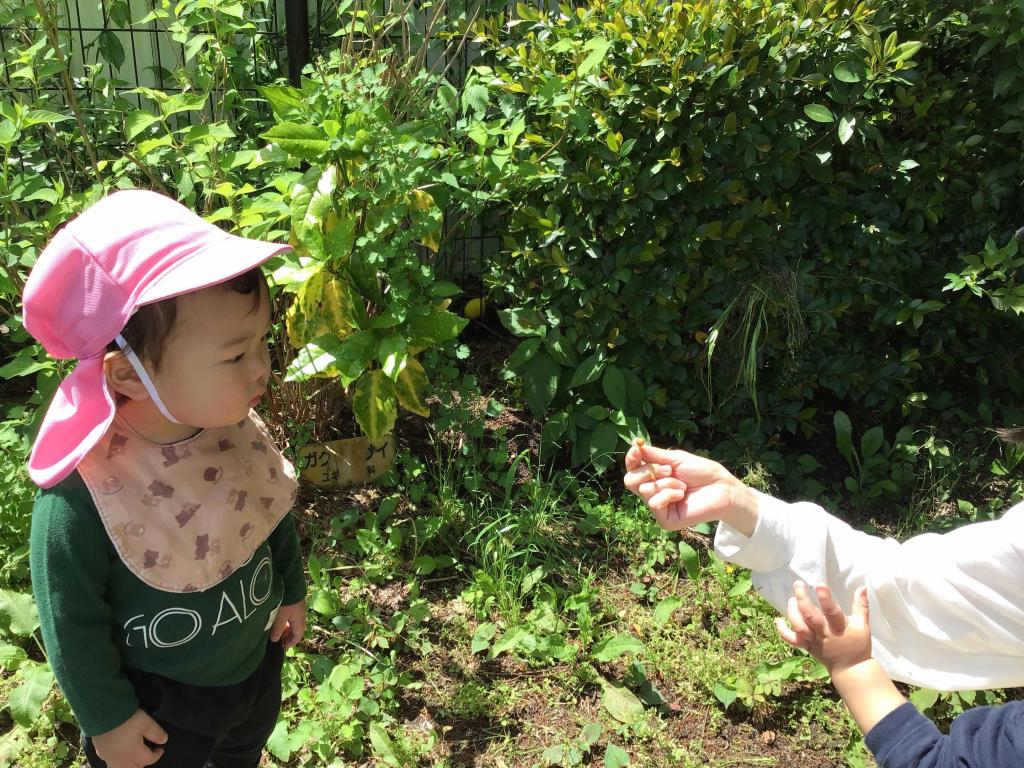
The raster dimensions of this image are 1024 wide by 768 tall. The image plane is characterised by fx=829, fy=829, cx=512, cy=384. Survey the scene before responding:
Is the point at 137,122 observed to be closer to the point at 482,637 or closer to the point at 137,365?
the point at 137,365

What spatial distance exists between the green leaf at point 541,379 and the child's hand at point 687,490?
1515 mm

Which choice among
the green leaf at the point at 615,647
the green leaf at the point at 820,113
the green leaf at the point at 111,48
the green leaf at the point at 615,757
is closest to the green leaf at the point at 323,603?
the green leaf at the point at 615,647

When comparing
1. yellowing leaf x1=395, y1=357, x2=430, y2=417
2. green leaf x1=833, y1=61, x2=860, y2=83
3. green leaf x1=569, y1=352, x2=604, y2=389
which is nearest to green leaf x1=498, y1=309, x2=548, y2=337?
green leaf x1=569, y1=352, x2=604, y2=389

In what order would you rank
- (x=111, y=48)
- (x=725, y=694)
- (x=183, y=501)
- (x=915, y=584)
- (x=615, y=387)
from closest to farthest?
1. (x=183, y=501)
2. (x=915, y=584)
3. (x=725, y=694)
4. (x=615, y=387)
5. (x=111, y=48)

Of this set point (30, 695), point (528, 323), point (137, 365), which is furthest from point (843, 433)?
point (30, 695)

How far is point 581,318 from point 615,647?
127cm

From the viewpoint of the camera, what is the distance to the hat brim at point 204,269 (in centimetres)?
125

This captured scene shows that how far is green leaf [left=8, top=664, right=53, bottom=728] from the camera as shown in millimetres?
2133

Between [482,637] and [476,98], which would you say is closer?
[482,637]

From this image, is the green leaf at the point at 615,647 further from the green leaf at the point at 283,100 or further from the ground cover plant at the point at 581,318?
the green leaf at the point at 283,100

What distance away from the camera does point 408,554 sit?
9.52ft

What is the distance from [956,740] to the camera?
1202 millimetres

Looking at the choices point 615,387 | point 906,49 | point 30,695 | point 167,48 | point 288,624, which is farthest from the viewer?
point 167,48

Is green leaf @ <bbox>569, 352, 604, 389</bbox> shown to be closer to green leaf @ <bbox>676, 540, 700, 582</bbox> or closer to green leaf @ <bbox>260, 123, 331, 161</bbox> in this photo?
green leaf @ <bbox>676, 540, 700, 582</bbox>
